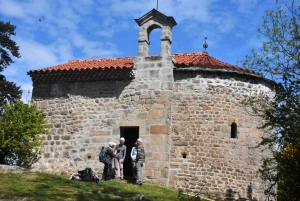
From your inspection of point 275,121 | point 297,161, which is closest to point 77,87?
point 275,121

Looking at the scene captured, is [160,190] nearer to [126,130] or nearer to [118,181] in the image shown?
[118,181]

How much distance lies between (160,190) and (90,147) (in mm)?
3857

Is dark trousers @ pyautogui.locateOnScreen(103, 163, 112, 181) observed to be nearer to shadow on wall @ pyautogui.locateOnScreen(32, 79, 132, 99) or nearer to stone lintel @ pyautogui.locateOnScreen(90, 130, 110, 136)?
stone lintel @ pyautogui.locateOnScreen(90, 130, 110, 136)

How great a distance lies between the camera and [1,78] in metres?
21.5

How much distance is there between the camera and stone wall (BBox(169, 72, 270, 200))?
1470 centimetres

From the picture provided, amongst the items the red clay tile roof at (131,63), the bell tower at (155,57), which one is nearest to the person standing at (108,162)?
the bell tower at (155,57)

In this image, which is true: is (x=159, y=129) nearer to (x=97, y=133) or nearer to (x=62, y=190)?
(x=97, y=133)

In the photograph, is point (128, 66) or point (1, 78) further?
point (1, 78)

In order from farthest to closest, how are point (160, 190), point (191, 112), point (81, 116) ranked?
point (81, 116) < point (191, 112) < point (160, 190)

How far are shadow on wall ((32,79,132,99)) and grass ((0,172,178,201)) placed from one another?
4270 mm

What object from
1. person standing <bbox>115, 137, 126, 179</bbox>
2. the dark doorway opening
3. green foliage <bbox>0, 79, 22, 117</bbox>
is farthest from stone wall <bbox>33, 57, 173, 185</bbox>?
green foliage <bbox>0, 79, 22, 117</bbox>

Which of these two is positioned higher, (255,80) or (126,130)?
(255,80)

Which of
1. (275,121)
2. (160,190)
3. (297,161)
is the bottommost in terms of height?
(160,190)

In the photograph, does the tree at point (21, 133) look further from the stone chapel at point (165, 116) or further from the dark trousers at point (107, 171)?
the dark trousers at point (107, 171)
